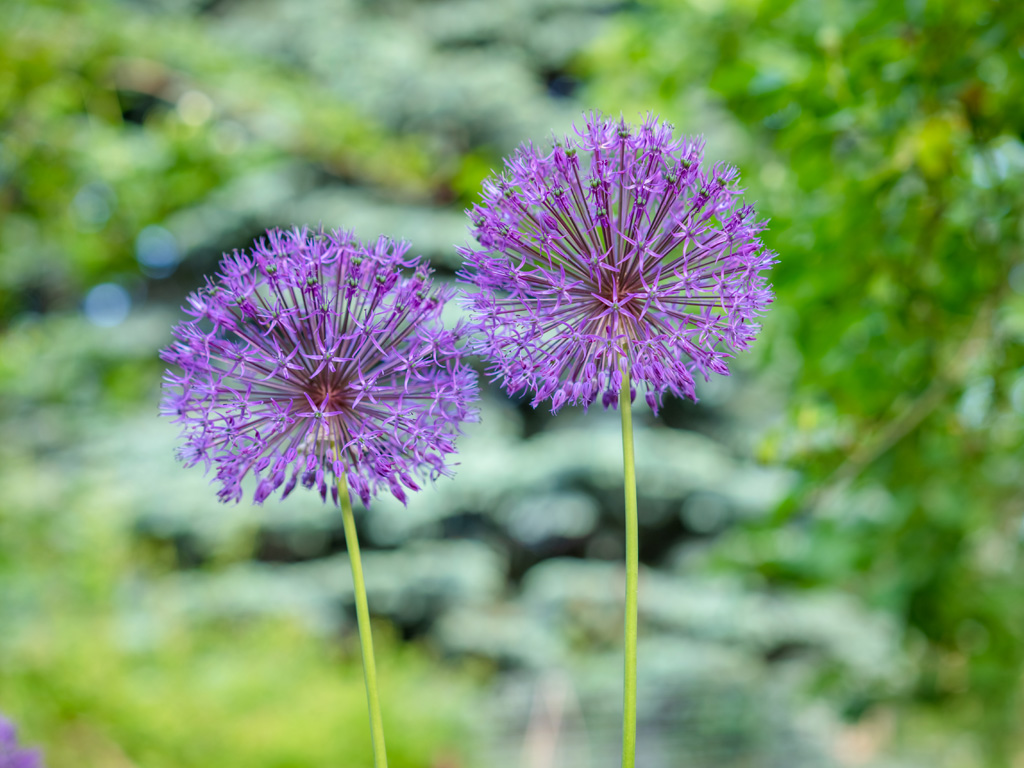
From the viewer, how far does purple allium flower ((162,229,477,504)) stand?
0.81 meters

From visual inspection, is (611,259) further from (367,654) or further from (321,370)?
(367,654)

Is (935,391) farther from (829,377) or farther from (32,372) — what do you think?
(32,372)

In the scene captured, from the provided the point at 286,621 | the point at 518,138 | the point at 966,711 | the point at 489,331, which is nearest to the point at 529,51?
the point at 518,138

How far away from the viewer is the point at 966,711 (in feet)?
12.8

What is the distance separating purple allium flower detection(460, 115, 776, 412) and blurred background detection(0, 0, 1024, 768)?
202mm

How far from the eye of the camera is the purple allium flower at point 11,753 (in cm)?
93

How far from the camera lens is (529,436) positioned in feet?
31.0

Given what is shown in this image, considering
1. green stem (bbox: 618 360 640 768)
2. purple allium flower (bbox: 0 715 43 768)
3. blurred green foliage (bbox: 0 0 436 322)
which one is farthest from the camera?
blurred green foliage (bbox: 0 0 436 322)

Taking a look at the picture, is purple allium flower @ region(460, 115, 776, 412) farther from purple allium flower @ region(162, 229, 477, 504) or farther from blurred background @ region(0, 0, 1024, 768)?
blurred background @ region(0, 0, 1024, 768)

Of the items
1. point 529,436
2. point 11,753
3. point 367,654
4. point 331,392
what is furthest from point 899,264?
point 529,436

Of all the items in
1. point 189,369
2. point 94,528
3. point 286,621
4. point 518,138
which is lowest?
point 286,621

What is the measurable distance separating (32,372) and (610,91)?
5.12m

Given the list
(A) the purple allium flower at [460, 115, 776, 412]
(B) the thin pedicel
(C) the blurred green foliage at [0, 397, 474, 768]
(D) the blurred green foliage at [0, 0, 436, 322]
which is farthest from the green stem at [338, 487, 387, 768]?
(D) the blurred green foliage at [0, 0, 436, 322]

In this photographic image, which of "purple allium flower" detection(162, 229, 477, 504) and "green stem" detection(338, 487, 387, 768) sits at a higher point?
"purple allium flower" detection(162, 229, 477, 504)
